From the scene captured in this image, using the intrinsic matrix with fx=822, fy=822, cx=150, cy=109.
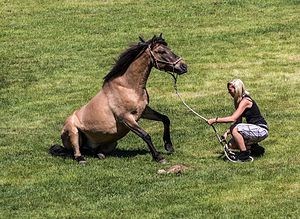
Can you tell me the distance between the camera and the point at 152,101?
21062mm

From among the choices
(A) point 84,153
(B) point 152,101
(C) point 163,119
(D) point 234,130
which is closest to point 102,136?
(A) point 84,153

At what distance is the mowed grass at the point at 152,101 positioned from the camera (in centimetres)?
1248

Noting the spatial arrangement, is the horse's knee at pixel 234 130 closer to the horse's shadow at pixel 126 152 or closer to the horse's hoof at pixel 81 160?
the horse's shadow at pixel 126 152

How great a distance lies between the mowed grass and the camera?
12.5m

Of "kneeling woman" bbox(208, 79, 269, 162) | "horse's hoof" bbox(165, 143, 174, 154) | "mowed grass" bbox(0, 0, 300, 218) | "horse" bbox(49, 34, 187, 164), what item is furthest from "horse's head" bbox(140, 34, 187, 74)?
"mowed grass" bbox(0, 0, 300, 218)

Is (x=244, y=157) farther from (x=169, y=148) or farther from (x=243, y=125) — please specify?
(x=169, y=148)

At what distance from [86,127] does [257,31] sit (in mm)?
13468

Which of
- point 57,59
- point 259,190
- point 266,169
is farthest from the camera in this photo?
point 57,59

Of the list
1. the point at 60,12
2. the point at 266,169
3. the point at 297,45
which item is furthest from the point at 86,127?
the point at 60,12

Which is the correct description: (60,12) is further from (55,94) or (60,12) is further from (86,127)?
(86,127)

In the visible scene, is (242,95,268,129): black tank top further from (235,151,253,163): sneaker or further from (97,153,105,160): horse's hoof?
(97,153,105,160): horse's hoof

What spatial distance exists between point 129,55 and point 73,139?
1887 millimetres

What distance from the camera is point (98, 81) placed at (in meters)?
23.4

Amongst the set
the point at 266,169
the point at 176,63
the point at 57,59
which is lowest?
the point at 57,59
